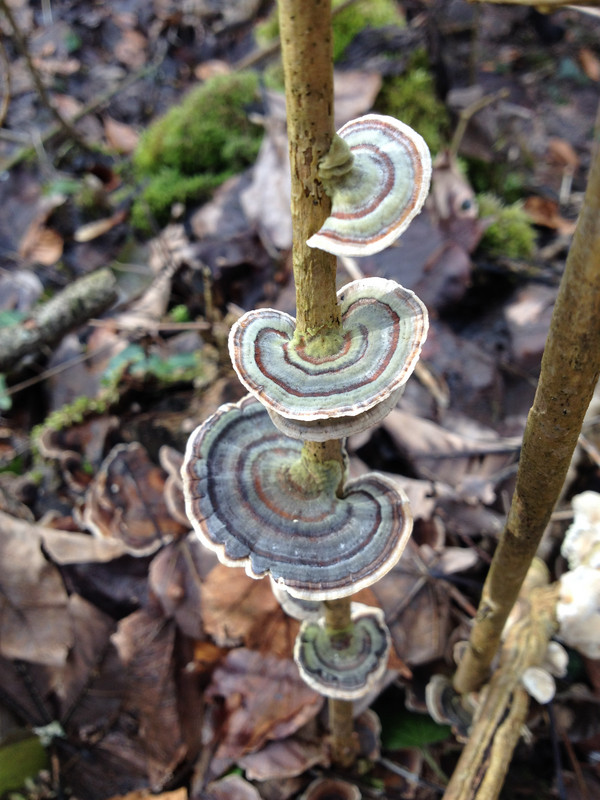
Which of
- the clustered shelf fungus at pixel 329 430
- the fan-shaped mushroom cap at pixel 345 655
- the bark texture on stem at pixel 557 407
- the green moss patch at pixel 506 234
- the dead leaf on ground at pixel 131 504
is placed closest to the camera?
the bark texture on stem at pixel 557 407

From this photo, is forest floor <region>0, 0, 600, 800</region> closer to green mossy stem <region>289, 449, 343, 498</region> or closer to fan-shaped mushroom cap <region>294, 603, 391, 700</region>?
fan-shaped mushroom cap <region>294, 603, 391, 700</region>

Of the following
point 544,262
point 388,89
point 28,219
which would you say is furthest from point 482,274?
point 28,219

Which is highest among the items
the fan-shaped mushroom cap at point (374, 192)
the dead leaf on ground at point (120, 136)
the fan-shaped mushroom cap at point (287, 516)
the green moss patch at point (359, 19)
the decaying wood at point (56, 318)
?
the fan-shaped mushroom cap at point (374, 192)

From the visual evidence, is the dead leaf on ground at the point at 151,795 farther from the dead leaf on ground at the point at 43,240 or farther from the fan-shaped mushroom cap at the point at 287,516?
the dead leaf on ground at the point at 43,240

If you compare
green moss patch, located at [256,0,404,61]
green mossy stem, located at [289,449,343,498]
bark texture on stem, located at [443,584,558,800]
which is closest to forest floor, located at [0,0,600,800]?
green moss patch, located at [256,0,404,61]

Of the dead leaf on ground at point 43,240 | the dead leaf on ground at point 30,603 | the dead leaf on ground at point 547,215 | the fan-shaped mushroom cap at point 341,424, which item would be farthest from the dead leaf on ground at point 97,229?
the fan-shaped mushroom cap at point 341,424

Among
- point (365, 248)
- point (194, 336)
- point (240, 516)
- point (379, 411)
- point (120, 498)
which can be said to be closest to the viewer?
point (365, 248)

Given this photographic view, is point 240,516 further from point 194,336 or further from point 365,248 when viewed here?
point 194,336
